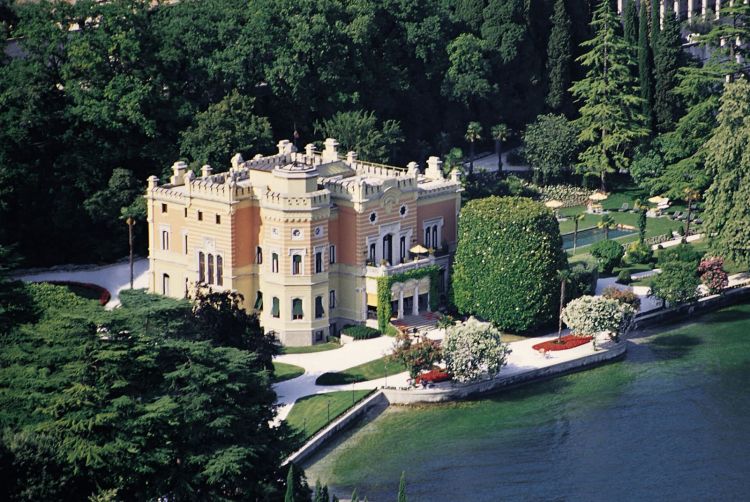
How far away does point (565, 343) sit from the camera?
10144cm

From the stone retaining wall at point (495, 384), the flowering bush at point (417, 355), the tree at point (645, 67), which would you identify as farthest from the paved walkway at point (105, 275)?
the tree at point (645, 67)

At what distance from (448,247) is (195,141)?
50.6 feet

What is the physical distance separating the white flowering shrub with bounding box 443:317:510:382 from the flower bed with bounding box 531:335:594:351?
16.8 ft

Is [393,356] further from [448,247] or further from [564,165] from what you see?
[564,165]

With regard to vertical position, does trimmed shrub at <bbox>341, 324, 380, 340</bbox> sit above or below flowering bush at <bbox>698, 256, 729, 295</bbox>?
below

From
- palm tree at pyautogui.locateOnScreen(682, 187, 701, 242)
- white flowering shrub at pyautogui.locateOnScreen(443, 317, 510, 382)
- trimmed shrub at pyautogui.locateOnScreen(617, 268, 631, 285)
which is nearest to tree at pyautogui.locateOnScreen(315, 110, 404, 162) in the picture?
trimmed shrub at pyautogui.locateOnScreen(617, 268, 631, 285)

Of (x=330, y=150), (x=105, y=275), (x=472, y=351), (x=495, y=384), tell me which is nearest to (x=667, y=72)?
(x=330, y=150)

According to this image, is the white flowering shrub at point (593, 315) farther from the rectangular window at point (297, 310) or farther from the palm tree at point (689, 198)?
the palm tree at point (689, 198)

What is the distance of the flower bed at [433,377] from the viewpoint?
95.7 meters

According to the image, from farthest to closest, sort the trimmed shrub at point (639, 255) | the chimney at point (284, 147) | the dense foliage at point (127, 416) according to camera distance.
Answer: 1. the trimmed shrub at point (639, 255)
2. the chimney at point (284, 147)
3. the dense foliage at point (127, 416)

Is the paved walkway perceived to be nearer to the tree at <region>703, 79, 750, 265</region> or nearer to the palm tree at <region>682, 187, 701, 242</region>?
the tree at <region>703, 79, 750, 265</region>

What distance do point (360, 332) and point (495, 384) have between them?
8.22 m

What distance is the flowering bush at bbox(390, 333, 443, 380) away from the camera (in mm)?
95062

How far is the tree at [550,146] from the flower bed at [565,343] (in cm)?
2670
